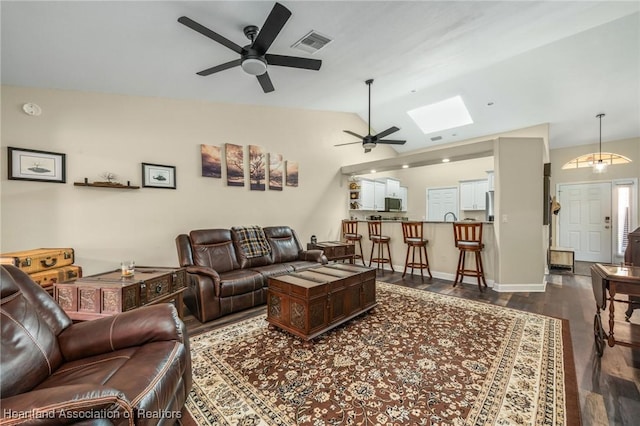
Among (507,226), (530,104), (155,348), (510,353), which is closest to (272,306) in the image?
(155,348)

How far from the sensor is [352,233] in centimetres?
632

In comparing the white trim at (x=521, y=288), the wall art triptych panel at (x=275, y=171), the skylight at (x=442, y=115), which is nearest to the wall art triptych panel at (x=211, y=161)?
the wall art triptych panel at (x=275, y=171)

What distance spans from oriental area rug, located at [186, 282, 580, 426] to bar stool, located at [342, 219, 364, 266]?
10.1 feet

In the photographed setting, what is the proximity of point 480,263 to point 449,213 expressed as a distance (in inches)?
140

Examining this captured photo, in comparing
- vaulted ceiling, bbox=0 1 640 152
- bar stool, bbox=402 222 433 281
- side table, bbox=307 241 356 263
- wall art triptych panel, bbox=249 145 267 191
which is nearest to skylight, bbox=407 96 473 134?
vaulted ceiling, bbox=0 1 640 152

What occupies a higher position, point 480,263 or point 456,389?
point 480,263

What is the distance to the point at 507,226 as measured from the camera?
429cm

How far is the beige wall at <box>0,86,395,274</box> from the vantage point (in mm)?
2842

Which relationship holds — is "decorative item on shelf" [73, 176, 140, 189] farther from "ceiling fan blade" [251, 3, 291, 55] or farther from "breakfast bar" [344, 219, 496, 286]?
"breakfast bar" [344, 219, 496, 286]

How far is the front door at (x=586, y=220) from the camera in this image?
650 centimetres

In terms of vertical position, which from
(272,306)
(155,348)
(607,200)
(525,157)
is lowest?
(272,306)

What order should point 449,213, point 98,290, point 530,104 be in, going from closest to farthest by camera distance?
point 98,290
point 530,104
point 449,213

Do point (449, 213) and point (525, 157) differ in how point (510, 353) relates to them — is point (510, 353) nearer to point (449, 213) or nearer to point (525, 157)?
point (525, 157)

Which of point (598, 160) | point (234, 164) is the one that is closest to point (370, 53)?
point (234, 164)
